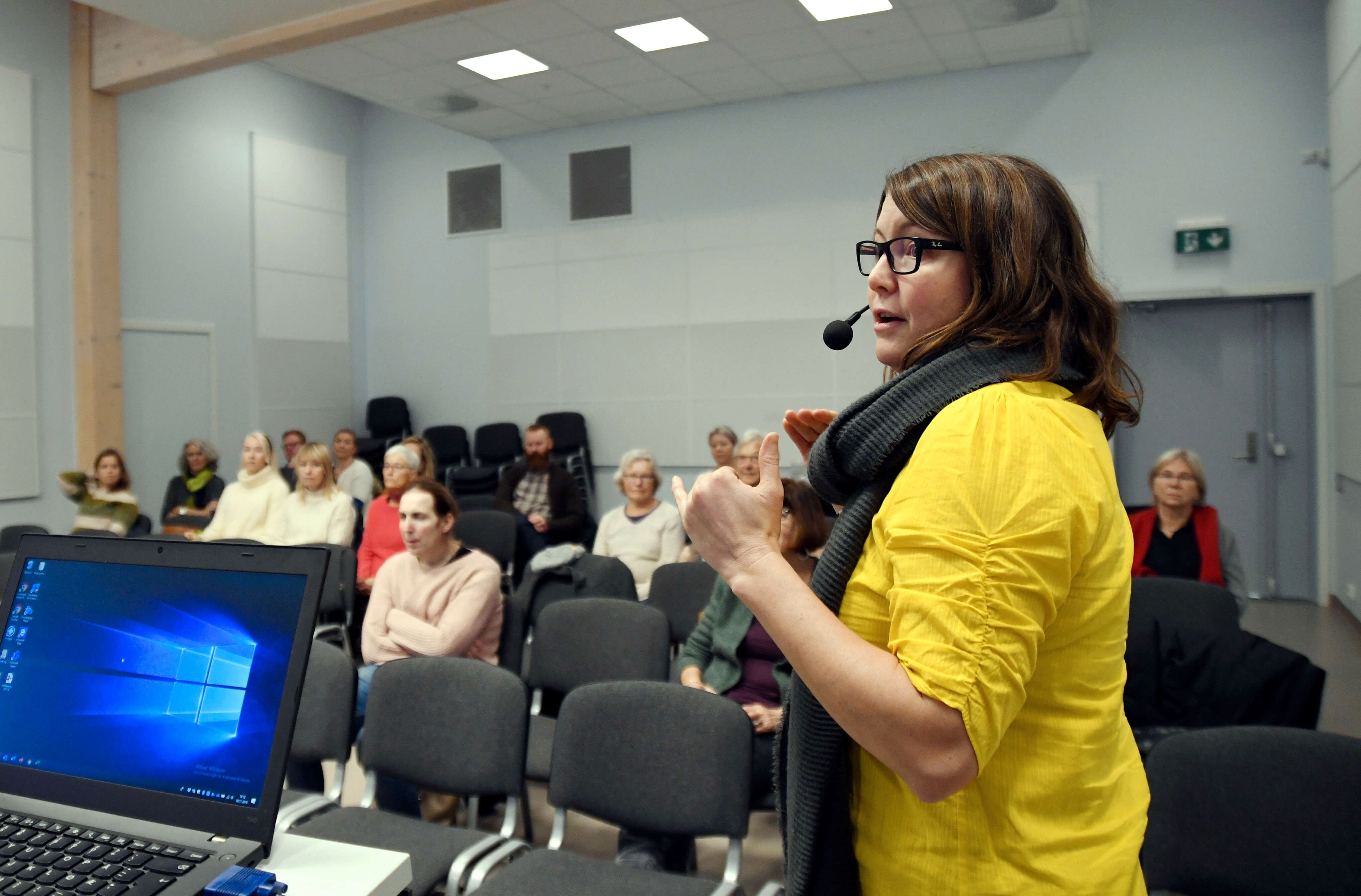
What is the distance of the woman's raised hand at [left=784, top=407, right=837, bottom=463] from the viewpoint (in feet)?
3.55

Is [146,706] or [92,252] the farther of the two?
[92,252]

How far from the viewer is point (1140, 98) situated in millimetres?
6492

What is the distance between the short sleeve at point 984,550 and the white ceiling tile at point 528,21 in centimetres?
539

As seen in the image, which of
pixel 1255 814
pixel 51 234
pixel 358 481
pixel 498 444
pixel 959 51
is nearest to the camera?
pixel 1255 814

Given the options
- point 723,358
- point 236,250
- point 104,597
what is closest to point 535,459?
point 723,358

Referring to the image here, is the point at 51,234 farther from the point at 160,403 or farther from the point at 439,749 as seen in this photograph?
the point at 439,749

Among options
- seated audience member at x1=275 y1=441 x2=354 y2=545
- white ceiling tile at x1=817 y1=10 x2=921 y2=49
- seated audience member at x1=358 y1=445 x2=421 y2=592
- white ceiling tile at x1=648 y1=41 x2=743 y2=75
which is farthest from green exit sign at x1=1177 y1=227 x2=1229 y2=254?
seated audience member at x1=275 y1=441 x2=354 y2=545

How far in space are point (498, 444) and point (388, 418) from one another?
1.25 m

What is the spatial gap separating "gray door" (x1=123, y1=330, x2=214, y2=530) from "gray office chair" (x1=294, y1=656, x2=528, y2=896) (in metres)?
5.50

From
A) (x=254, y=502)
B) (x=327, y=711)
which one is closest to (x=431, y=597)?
(x=327, y=711)

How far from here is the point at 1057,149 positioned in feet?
22.1

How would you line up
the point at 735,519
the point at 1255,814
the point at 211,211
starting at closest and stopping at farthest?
1. the point at 735,519
2. the point at 1255,814
3. the point at 211,211

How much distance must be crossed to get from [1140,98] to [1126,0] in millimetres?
647

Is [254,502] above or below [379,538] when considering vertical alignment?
above
